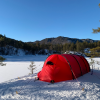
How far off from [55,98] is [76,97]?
1.04m

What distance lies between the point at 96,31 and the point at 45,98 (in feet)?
22.1

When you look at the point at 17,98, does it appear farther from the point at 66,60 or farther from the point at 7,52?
the point at 7,52

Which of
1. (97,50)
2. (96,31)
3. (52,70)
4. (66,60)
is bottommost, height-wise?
(52,70)

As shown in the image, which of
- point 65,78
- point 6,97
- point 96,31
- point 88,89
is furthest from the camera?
point 96,31

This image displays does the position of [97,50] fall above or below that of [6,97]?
above

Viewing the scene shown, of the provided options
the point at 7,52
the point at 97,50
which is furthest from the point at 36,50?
the point at 97,50

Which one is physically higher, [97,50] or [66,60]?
[97,50]

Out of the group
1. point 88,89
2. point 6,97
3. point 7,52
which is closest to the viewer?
point 6,97

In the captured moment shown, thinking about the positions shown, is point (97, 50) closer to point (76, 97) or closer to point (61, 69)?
point (61, 69)

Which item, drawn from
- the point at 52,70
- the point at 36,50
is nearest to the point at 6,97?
the point at 52,70

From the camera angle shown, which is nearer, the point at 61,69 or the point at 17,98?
the point at 17,98

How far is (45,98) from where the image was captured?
3.71 m

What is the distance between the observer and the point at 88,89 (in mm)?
4461

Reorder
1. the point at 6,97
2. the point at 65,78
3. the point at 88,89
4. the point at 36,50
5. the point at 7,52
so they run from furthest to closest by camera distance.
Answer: the point at 36,50 → the point at 7,52 → the point at 65,78 → the point at 88,89 → the point at 6,97
